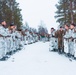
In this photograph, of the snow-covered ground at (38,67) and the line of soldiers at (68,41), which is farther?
the line of soldiers at (68,41)

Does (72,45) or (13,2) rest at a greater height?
(13,2)

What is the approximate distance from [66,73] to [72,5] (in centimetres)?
4061

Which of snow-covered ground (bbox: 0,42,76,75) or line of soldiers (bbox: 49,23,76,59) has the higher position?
line of soldiers (bbox: 49,23,76,59)

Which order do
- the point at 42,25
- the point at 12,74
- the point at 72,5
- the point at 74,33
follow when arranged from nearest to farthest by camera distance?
the point at 12,74, the point at 74,33, the point at 72,5, the point at 42,25

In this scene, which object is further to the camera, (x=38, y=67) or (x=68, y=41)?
(x=68, y=41)

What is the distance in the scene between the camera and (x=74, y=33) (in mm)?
16203

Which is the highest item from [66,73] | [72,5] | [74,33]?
[72,5]

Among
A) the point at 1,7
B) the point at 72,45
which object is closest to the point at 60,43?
the point at 72,45

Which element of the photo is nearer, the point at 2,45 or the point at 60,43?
the point at 2,45

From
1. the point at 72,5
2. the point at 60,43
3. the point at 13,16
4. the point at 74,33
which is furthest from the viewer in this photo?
the point at 13,16

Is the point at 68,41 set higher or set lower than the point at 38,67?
higher

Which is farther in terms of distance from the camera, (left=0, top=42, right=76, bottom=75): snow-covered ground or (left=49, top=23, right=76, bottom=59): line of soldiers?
(left=49, top=23, right=76, bottom=59): line of soldiers

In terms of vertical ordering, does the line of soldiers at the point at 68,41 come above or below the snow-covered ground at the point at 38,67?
above

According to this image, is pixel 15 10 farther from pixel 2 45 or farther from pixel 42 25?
pixel 42 25
